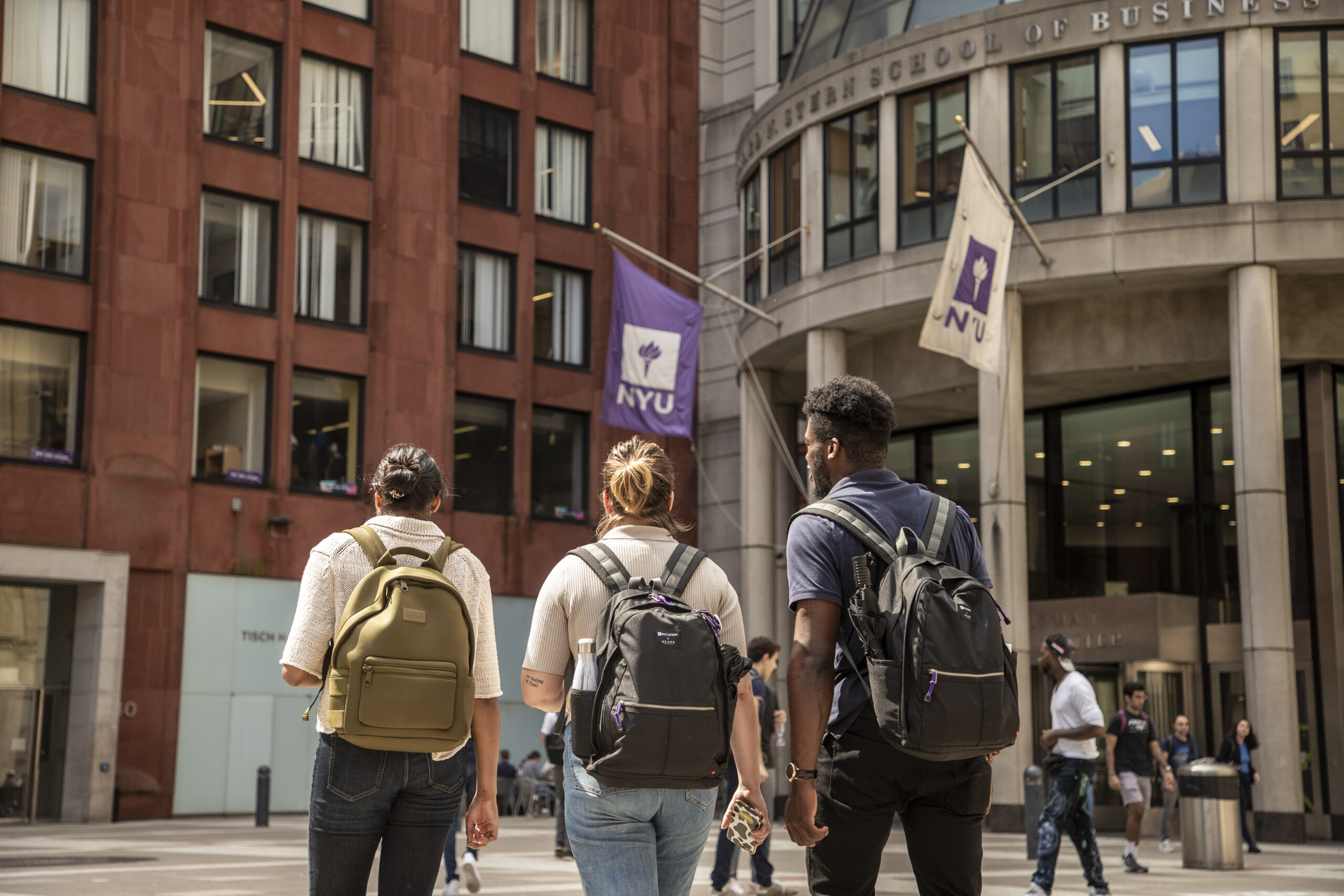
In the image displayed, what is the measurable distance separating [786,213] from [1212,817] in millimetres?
14950

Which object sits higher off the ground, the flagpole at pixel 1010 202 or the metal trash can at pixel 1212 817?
the flagpole at pixel 1010 202

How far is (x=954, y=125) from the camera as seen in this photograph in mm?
24828

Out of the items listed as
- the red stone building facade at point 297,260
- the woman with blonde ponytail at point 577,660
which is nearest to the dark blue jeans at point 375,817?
the woman with blonde ponytail at point 577,660

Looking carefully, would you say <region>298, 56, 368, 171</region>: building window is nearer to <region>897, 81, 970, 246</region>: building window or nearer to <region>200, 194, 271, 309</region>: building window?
<region>200, 194, 271, 309</region>: building window

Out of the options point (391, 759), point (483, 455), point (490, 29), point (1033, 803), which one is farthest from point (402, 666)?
point (490, 29)

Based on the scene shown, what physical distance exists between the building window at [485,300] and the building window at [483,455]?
1253mm

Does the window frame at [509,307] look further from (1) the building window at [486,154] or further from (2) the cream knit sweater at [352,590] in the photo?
(2) the cream knit sweater at [352,590]

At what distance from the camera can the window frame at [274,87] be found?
2875cm

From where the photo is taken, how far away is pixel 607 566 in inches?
184

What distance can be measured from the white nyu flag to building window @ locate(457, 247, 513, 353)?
1258cm

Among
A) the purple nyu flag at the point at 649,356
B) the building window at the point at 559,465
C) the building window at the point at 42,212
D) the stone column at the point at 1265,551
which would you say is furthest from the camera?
the building window at the point at 559,465

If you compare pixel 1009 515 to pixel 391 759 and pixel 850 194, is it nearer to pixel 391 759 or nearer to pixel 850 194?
Answer: pixel 850 194

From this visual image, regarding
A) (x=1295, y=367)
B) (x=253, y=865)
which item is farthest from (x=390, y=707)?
(x=1295, y=367)

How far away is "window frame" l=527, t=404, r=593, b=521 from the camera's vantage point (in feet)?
106
